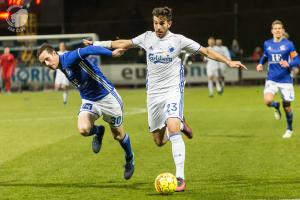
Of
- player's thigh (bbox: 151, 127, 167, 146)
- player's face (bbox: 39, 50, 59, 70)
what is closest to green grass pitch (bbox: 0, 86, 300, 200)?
player's thigh (bbox: 151, 127, 167, 146)

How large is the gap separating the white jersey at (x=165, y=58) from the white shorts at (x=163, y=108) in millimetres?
91

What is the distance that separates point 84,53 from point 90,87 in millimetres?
671

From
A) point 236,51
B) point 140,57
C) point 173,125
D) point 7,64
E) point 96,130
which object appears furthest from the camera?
point 236,51

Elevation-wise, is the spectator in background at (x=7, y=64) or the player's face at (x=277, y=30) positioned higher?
the player's face at (x=277, y=30)

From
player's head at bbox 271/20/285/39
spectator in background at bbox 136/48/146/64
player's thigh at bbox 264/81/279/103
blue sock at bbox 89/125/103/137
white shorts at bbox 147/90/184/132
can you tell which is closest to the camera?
white shorts at bbox 147/90/184/132

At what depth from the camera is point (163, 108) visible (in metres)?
10.4

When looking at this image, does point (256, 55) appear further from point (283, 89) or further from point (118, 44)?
point (118, 44)

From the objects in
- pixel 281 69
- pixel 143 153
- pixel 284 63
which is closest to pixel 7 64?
pixel 281 69

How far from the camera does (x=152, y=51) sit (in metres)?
10.2

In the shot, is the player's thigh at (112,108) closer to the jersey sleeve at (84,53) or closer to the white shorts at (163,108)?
the white shorts at (163,108)

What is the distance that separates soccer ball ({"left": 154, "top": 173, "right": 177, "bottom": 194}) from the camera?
9.30m

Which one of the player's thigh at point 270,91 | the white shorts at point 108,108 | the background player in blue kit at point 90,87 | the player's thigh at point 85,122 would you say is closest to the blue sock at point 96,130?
the background player in blue kit at point 90,87

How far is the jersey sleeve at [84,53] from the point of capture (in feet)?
32.3

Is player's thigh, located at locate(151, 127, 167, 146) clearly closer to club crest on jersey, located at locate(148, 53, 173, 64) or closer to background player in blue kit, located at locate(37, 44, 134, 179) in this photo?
background player in blue kit, located at locate(37, 44, 134, 179)
